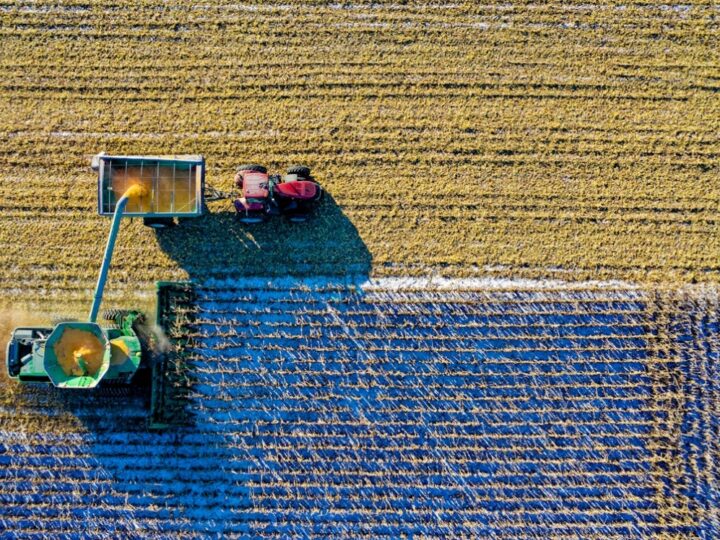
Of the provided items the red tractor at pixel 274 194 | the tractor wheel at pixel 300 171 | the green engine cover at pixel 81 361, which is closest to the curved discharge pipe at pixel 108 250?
the green engine cover at pixel 81 361

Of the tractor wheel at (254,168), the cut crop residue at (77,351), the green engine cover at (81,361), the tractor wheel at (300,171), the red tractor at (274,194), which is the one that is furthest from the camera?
the tractor wheel at (300,171)

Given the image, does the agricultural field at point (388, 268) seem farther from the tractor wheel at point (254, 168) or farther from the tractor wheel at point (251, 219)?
the tractor wheel at point (254, 168)

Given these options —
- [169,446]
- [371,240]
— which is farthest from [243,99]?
[169,446]

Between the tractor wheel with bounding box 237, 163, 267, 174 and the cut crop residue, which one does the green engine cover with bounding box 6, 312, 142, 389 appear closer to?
the cut crop residue

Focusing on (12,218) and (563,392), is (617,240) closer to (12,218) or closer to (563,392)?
(563,392)

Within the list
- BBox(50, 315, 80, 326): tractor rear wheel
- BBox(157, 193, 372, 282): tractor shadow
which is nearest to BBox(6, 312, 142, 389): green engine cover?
BBox(50, 315, 80, 326): tractor rear wheel

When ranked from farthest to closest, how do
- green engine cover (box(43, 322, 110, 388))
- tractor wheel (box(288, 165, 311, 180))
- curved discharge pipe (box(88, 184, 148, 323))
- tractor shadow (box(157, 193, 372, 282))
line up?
tractor shadow (box(157, 193, 372, 282)), tractor wheel (box(288, 165, 311, 180)), curved discharge pipe (box(88, 184, 148, 323)), green engine cover (box(43, 322, 110, 388))
